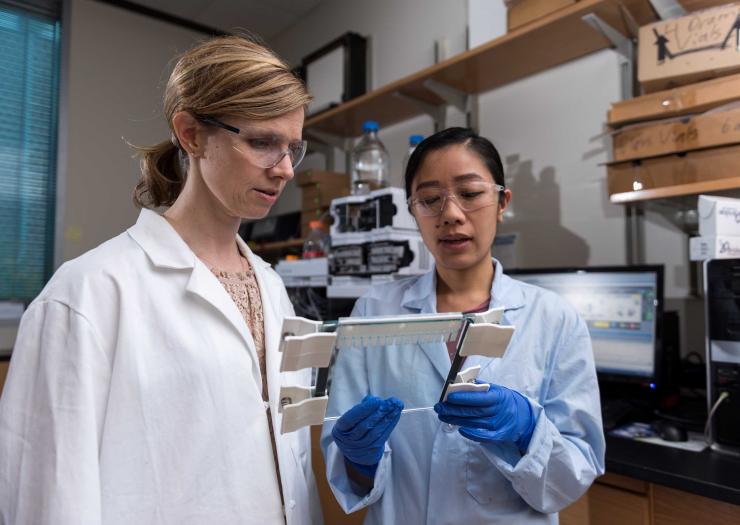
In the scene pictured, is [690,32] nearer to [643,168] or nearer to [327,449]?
[643,168]

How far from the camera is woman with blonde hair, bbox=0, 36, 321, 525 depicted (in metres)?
0.68

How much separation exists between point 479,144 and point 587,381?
0.49 metres

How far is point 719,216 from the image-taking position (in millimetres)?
1234

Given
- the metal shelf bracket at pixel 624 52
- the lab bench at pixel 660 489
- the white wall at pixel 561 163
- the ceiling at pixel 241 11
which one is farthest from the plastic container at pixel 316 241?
the ceiling at pixel 241 11

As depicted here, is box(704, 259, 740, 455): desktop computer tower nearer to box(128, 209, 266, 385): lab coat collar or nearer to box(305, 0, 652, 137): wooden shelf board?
box(305, 0, 652, 137): wooden shelf board

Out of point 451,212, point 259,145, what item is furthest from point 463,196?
point 259,145

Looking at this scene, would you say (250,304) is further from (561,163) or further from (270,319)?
(561,163)

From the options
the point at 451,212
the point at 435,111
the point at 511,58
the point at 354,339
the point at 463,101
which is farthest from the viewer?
the point at 435,111

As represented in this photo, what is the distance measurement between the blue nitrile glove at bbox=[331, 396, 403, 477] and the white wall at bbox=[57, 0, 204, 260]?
288cm

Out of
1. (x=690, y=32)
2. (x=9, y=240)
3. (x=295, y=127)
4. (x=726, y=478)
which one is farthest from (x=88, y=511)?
(x=9, y=240)

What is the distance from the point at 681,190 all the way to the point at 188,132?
1.22 metres

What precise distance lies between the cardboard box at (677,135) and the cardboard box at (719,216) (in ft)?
0.54

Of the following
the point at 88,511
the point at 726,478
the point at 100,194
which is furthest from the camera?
the point at 100,194

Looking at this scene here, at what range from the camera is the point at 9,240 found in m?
2.94
